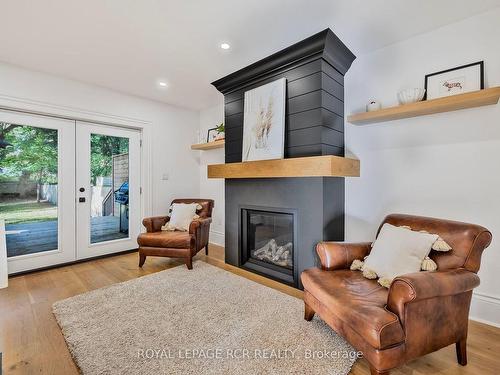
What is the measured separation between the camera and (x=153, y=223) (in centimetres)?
333

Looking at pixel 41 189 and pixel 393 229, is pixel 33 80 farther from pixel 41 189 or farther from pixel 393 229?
pixel 393 229

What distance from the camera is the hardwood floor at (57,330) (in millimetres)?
1471

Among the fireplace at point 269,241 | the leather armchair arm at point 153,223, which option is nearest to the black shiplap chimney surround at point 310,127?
the fireplace at point 269,241

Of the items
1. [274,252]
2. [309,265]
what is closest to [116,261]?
[274,252]

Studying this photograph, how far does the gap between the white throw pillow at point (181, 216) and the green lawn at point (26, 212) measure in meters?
1.46

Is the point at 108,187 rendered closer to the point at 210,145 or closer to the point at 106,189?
the point at 106,189

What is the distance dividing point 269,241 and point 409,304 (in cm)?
180

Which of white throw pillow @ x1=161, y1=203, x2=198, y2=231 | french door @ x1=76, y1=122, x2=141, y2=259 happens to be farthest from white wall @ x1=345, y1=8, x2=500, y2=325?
french door @ x1=76, y1=122, x2=141, y2=259

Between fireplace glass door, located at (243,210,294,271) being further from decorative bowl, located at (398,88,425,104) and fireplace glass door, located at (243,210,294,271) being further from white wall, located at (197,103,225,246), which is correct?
decorative bowl, located at (398,88,425,104)

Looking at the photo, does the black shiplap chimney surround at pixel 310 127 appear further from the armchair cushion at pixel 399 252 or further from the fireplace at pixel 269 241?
the armchair cushion at pixel 399 252

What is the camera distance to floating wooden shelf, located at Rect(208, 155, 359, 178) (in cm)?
214

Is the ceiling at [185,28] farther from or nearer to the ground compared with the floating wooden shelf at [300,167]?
farther from the ground

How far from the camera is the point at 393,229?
1.85m

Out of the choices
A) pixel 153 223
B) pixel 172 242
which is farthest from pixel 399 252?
pixel 153 223
